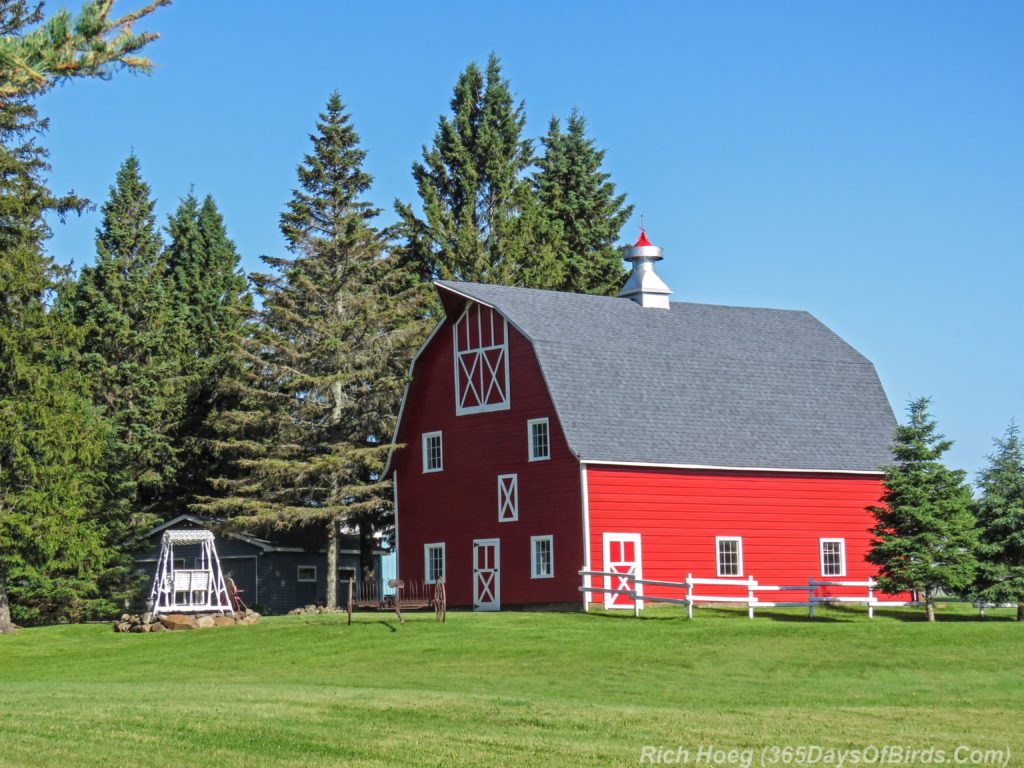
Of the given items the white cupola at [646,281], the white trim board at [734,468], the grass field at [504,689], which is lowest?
the grass field at [504,689]

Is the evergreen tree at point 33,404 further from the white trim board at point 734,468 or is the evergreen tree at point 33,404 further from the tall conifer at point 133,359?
the white trim board at point 734,468

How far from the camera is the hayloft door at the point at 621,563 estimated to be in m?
38.1

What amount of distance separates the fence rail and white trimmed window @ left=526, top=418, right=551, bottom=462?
3.49 metres

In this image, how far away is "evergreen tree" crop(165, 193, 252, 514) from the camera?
5141 centimetres

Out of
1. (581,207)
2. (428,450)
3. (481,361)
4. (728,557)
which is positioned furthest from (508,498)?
(581,207)

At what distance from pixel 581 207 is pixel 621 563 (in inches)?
1174

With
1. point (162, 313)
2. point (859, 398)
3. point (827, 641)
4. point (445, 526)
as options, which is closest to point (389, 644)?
point (827, 641)

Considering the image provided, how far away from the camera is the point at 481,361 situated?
41.7 m

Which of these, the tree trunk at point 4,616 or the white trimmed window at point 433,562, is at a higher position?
the white trimmed window at point 433,562

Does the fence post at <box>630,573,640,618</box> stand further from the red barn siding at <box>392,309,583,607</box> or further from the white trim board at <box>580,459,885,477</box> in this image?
the white trim board at <box>580,459,885,477</box>

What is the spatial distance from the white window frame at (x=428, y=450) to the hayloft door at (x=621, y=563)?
648cm

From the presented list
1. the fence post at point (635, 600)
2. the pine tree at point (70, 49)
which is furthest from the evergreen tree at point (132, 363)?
the pine tree at point (70, 49)

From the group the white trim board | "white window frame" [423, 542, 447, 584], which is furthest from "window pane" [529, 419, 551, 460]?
"white window frame" [423, 542, 447, 584]

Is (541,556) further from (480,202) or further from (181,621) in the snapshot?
(480,202)
